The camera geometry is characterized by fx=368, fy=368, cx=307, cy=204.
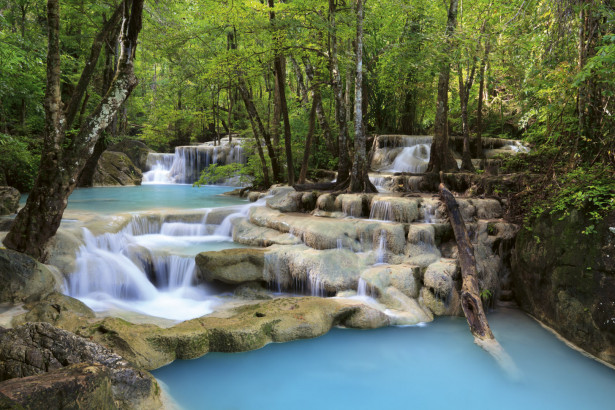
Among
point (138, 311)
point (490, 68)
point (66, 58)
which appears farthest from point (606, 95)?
point (66, 58)

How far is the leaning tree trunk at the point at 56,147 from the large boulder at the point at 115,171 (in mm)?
Answer: 13916

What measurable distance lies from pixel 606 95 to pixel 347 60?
6.10m

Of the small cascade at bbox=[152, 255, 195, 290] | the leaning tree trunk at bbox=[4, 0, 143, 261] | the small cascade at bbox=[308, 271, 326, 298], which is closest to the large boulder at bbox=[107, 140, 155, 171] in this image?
the small cascade at bbox=[152, 255, 195, 290]

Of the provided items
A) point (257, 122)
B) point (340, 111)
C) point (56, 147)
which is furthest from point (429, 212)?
point (257, 122)

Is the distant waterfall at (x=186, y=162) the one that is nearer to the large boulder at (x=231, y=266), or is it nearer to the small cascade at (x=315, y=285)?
the large boulder at (x=231, y=266)

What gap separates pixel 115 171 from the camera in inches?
766

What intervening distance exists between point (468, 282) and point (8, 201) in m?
10.1

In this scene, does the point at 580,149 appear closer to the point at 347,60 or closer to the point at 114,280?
the point at 347,60

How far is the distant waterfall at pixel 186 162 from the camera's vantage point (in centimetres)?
2145

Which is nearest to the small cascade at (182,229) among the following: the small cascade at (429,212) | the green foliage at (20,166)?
the small cascade at (429,212)

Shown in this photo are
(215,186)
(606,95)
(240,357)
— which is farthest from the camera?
(215,186)

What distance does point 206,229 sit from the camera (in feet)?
29.2

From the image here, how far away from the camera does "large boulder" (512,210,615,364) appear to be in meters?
4.50

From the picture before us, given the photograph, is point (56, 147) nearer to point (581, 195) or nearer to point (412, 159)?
point (581, 195)
